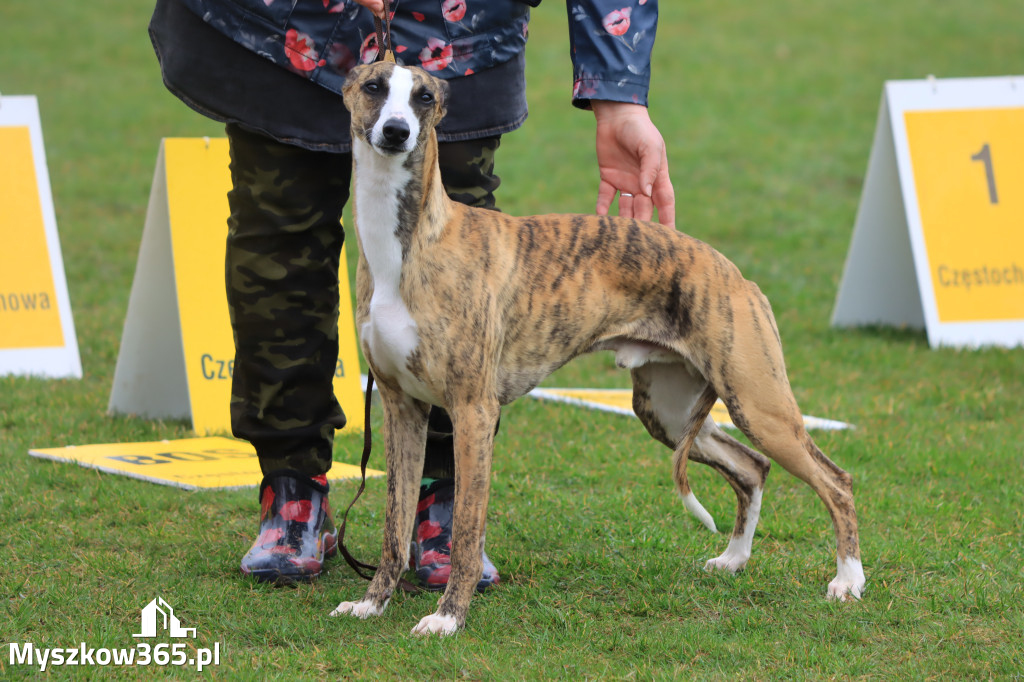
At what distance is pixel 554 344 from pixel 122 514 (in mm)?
1740

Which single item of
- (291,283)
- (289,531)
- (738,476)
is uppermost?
(291,283)

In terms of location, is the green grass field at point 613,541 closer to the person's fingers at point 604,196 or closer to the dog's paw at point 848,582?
the dog's paw at point 848,582

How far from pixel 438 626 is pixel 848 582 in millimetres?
1229

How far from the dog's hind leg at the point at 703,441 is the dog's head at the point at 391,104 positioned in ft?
3.71

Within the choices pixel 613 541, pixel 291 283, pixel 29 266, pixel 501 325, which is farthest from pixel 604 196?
pixel 29 266

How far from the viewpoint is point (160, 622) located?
3.20 metres

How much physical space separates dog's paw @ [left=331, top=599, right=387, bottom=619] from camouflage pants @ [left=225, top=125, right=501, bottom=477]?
525 mm

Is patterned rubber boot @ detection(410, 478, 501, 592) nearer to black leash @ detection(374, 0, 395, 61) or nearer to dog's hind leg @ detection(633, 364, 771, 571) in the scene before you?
dog's hind leg @ detection(633, 364, 771, 571)

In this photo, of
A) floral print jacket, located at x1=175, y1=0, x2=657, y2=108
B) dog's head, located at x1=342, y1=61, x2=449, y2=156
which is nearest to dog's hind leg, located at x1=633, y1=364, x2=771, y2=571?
floral print jacket, located at x1=175, y1=0, x2=657, y2=108

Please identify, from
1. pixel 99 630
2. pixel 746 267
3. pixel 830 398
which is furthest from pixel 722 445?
pixel 746 267

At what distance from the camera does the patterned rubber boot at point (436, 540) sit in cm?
357

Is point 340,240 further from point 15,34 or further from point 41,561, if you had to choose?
point 15,34

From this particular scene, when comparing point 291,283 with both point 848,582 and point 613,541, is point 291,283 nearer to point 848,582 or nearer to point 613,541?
point 613,541

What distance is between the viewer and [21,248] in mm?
6250
